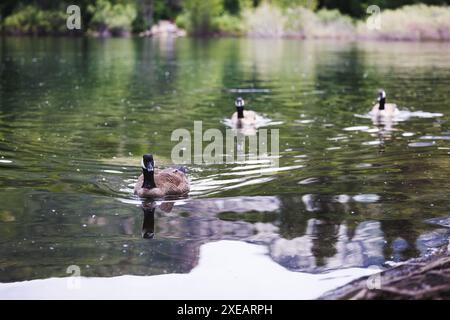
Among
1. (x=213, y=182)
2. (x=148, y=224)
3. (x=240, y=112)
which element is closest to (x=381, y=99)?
(x=240, y=112)

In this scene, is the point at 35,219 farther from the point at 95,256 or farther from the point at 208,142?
the point at 208,142

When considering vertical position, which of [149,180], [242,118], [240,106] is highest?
[240,106]

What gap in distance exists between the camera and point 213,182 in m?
13.3

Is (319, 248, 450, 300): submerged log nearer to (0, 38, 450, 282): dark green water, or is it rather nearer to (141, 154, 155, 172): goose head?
(0, 38, 450, 282): dark green water

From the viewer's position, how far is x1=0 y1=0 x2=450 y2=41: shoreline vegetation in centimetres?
7150

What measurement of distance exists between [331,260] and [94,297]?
2948 mm

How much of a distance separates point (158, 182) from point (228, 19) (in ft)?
285

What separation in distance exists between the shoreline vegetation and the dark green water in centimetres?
4298

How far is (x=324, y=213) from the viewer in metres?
11.0

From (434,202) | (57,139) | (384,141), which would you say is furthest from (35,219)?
(384,141)

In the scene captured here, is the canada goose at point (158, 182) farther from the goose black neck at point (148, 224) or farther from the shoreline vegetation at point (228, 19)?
the shoreline vegetation at point (228, 19)

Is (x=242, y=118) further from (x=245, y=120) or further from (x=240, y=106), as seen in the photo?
(x=240, y=106)

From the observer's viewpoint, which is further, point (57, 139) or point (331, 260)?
point (57, 139)

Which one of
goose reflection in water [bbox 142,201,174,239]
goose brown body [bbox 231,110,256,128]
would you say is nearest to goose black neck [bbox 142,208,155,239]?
goose reflection in water [bbox 142,201,174,239]
